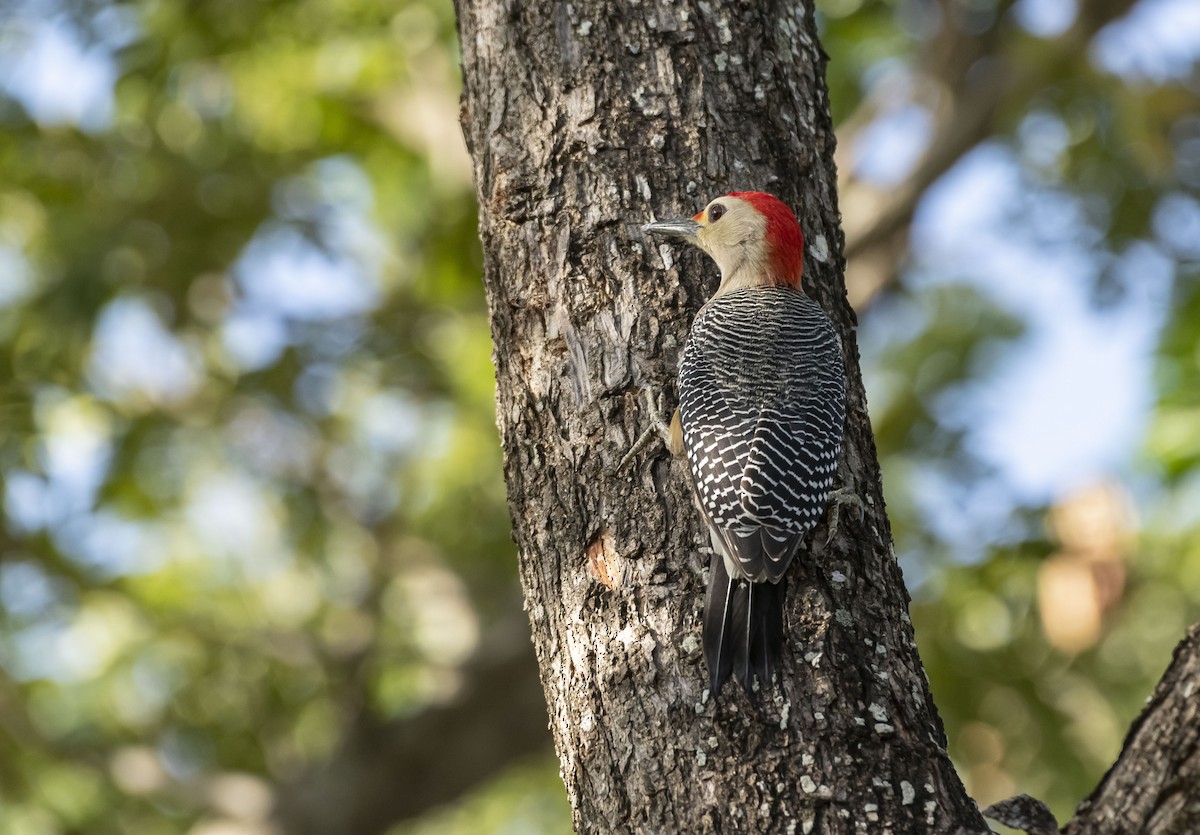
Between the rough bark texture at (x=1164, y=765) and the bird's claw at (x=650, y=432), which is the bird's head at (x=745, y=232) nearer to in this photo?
the bird's claw at (x=650, y=432)

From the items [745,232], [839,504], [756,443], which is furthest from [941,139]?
[839,504]

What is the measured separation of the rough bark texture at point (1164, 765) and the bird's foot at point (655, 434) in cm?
142

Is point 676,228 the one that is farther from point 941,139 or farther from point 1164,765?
point 941,139

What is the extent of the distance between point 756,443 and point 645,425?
48 centimetres

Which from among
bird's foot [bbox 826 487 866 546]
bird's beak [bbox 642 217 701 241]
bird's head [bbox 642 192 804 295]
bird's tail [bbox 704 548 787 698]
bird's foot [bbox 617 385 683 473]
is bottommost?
bird's tail [bbox 704 548 787 698]

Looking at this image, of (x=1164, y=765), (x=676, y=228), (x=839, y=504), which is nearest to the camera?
(x=1164, y=765)

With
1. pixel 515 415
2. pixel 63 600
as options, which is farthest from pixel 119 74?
pixel 515 415

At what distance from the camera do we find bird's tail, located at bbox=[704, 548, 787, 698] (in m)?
3.17

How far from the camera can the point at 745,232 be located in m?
4.15

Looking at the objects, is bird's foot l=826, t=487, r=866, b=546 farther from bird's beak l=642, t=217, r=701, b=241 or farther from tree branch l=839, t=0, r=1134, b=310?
tree branch l=839, t=0, r=1134, b=310

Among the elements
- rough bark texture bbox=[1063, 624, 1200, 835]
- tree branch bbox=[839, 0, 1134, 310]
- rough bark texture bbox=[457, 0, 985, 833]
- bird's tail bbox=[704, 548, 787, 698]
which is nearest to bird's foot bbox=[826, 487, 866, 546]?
rough bark texture bbox=[457, 0, 985, 833]

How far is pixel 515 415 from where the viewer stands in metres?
3.76

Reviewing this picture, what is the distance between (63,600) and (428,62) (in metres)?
4.84

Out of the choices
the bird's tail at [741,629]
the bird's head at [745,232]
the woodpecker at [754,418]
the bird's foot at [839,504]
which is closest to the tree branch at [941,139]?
the woodpecker at [754,418]
